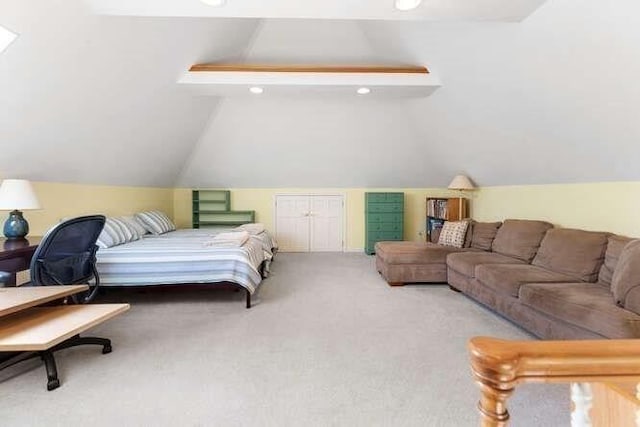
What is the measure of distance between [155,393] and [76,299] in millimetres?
1312

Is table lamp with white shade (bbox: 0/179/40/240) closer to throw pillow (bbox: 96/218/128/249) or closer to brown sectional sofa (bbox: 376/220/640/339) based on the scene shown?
throw pillow (bbox: 96/218/128/249)

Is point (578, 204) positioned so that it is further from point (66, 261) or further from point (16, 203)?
point (16, 203)

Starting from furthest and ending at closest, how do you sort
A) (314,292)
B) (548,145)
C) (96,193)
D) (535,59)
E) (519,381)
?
(96,193) → (314,292) → (548,145) → (535,59) → (519,381)

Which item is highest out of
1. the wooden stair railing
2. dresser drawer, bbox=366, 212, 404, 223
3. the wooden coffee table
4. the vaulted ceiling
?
the vaulted ceiling

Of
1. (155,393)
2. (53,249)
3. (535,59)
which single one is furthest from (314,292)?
(535,59)

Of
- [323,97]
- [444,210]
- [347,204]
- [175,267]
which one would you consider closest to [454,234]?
[444,210]

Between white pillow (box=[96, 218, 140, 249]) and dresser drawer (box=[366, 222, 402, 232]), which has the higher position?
white pillow (box=[96, 218, 140, 249])

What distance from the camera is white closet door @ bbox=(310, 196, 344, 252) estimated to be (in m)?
6.71

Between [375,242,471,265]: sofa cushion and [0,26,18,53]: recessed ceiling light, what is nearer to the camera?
[0,26,18,53]: recessed ceiling light

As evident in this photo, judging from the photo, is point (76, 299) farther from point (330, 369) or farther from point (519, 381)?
point (519, 381)

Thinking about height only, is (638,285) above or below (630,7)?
below

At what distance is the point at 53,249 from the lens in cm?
227

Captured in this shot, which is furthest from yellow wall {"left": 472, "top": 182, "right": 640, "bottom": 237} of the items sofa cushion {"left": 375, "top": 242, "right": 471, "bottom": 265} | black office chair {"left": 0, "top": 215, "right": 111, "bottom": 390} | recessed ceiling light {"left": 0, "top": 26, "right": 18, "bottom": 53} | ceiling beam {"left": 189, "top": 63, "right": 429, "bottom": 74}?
recessed ceiling light {"left": 0, "top": 26, "right": 18, "bottom": 53}

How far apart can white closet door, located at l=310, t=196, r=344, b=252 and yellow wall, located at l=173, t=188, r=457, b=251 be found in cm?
14
